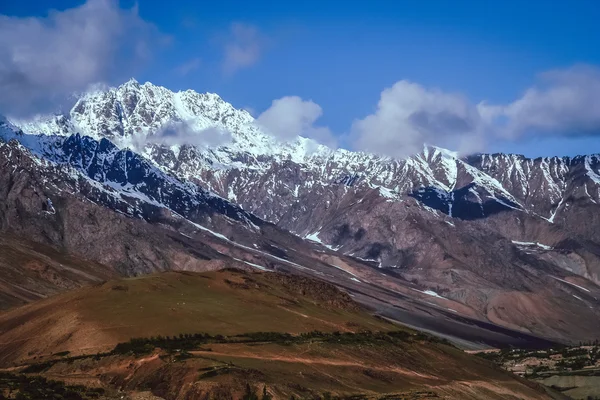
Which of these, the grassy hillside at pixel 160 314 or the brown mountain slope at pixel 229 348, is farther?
the grassy hillside at pixel 160 314

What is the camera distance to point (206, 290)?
466ft

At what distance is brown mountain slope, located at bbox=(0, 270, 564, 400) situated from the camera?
91438mm

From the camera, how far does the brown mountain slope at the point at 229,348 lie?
91.4 meters

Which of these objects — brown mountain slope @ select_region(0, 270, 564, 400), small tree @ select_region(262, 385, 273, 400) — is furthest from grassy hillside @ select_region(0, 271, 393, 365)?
small tree @ select_region(262, 385, 273, 400)

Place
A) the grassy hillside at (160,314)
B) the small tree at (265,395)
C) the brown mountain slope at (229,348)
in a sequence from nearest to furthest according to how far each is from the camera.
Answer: the small tree at (265,395), the brown mountain slope at (229,348), the grassy hillside at (160,314)

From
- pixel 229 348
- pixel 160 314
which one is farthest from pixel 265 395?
pixel 160 314

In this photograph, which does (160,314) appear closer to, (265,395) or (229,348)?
(229,348)

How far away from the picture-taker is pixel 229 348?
353 ft

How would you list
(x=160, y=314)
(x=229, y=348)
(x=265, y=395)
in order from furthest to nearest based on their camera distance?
(x=160, y=314)
(x=229, y=348)
(x=265, y=395)

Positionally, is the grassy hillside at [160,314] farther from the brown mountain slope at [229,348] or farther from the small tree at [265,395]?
the small tree at [265,395]

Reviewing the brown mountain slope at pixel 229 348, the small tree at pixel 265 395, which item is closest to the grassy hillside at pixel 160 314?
the brown mountain slope at pixel 229 348

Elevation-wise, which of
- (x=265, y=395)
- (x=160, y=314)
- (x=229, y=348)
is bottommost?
(x=265, y=395)

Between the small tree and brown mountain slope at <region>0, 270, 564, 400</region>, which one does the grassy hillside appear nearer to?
brown mountain slope at <region>0, 270, 564, 400</region>

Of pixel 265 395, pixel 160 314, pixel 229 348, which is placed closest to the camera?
pixel 265 395
